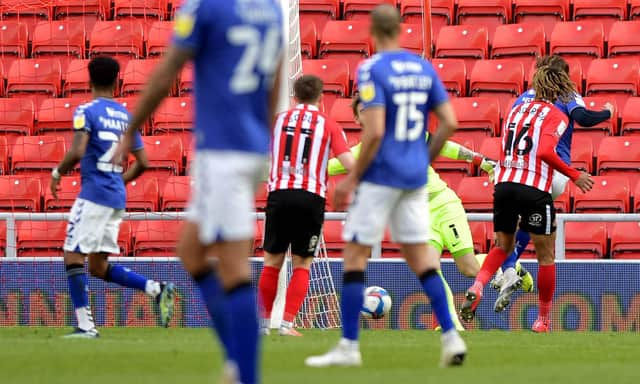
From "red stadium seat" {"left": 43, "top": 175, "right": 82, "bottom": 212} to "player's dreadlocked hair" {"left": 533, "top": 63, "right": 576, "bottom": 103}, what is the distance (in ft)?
18.4

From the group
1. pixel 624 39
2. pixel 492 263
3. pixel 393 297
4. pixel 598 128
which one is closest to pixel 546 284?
pixel 492 263

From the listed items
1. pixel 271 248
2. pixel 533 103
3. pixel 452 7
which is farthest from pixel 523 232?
pixel 452 7

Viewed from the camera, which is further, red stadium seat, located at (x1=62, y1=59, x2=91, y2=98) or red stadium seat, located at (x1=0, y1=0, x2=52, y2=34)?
red stadium seat, located at (x1=0, y1=0, x2=52, y2=34)

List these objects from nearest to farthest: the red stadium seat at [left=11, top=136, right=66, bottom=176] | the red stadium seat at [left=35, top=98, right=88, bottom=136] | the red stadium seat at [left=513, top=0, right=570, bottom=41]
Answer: the red stadium seat at [left=11, top=136, right=66, bottom=176] → the red stadium seat at [left=35, top=98, right=88, bottom=136] → the red stadium seat at [left=513, top=0, right=570, bottom=41]

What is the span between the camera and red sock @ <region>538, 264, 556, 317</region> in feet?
37.9

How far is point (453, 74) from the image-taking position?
52.7 feet

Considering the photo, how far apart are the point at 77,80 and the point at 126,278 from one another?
6.89 meters

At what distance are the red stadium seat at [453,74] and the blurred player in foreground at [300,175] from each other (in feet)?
18.6

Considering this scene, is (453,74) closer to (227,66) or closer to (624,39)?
(624,39)

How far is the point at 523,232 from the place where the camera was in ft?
40.2

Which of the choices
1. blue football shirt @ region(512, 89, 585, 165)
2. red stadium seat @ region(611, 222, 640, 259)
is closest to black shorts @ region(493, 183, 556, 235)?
blue football shirt @ region(512, 89, 585, 165)

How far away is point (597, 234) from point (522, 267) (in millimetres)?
1423

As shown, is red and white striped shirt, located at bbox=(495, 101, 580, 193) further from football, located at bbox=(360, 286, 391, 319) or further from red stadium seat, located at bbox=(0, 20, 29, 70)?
red stadium seat, located at bbox=(0, 20, 29, 70)

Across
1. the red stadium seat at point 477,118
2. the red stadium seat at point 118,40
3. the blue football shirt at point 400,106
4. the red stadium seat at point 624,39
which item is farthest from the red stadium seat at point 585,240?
the blue football shirt at point 400,106
